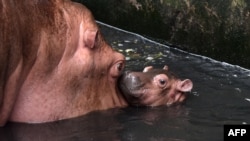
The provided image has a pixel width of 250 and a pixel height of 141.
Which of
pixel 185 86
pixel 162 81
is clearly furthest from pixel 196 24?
pixel 162 81

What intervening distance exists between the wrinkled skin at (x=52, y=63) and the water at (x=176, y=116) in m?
0.13

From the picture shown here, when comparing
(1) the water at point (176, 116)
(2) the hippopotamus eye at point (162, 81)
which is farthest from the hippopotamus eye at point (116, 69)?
(2) the hippopotamus eye at point (162, 81)

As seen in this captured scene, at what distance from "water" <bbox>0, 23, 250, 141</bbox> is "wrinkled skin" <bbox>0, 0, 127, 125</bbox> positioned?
0.43 feet

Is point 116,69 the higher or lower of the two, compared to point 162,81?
higher

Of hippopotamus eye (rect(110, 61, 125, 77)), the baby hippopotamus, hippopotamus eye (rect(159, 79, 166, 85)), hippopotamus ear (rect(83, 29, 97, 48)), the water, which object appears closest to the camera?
the water

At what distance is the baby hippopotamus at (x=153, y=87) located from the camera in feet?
19.1

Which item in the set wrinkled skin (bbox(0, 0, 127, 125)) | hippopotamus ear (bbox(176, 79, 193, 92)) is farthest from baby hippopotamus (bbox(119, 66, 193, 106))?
wrinkled skin (bbox(0, 0, 127, 125))

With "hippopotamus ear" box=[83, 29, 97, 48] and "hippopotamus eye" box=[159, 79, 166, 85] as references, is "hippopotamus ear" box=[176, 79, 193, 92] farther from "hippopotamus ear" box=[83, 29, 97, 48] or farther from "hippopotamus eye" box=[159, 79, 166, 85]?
"hippopotamus ear" box=[83, 29, 97, 48]

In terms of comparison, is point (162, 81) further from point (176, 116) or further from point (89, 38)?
point (89, 38)

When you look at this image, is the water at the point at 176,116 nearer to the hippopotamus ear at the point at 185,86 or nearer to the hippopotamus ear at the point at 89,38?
the hippopotamus ear at the point at 185,86

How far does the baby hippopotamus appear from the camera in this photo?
584cm

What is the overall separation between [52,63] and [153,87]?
51.9 inches

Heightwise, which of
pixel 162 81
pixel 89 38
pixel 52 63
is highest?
pixel 89 38

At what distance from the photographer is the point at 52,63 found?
16.5 feet
